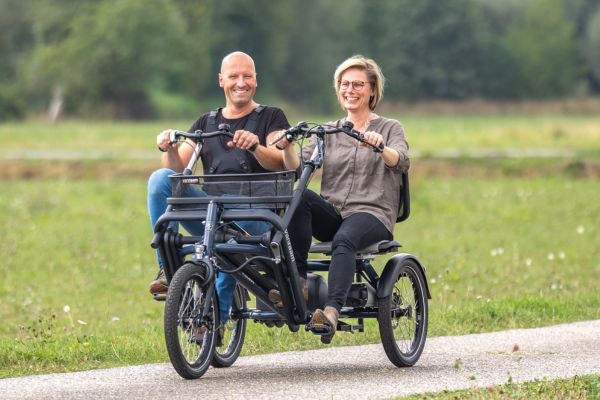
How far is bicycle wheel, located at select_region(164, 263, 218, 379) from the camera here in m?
7.94

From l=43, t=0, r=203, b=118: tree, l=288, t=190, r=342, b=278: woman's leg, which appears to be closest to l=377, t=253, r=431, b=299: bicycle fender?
l=288, t=190, r=342, b=278: woman's leg

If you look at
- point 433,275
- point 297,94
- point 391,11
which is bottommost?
point 433,275

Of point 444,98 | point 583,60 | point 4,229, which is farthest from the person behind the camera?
point 583,60

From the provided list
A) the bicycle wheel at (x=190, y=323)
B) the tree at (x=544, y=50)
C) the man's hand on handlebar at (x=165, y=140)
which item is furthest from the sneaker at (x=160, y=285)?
the tree at (x=544, y=50)

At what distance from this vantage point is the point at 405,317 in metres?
9.34

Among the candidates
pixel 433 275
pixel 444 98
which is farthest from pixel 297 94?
pixel 433 275

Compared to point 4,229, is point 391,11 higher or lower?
higher

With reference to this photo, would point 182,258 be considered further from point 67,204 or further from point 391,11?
point 391,11

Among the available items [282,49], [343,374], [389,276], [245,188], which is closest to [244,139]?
[245,188]

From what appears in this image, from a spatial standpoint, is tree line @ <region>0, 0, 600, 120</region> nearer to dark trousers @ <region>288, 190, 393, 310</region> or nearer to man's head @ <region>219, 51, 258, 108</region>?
man's head @ <region>219, 51, 258, 108</region>

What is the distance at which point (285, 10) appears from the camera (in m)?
118

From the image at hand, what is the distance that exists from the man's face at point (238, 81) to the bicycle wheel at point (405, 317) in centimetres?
143

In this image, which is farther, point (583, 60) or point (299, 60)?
point (583, 60)

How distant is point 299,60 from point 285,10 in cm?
525
